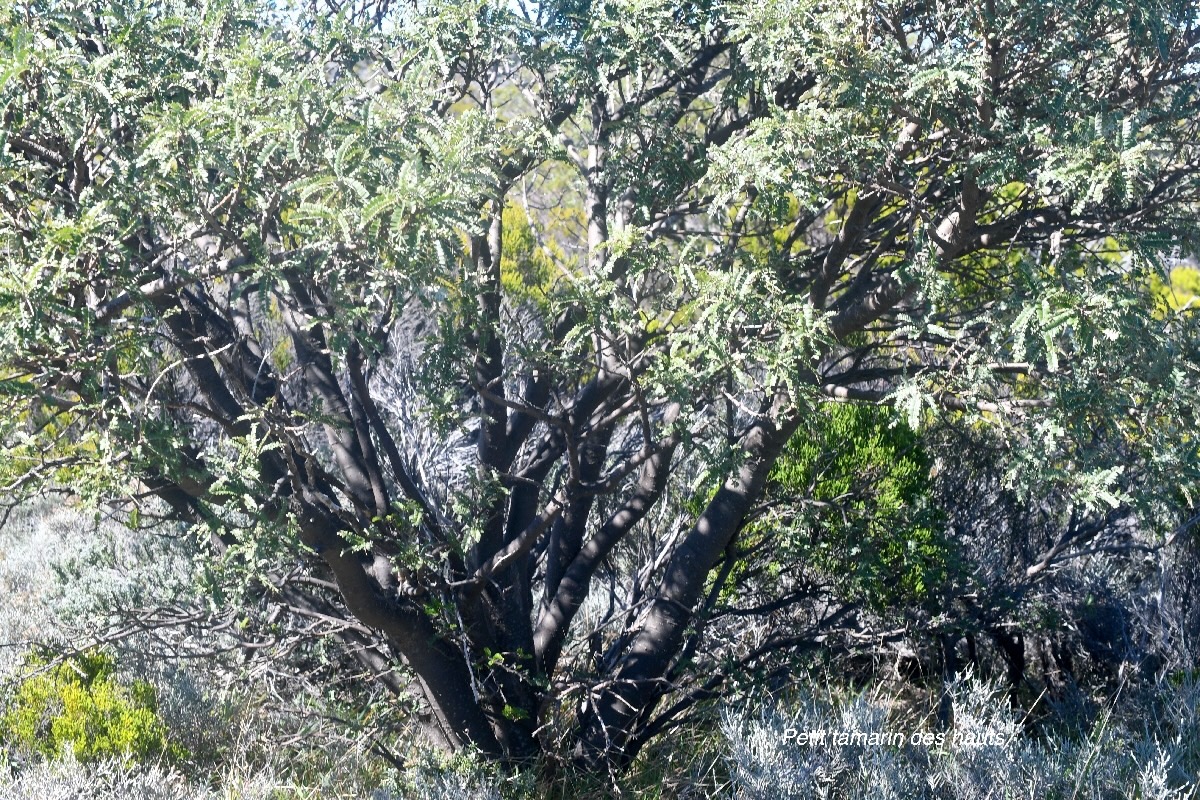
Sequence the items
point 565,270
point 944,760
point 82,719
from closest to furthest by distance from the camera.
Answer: point 565,270 → point 944,760 → point 82,719

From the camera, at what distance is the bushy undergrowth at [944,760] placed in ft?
11.7

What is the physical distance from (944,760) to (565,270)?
2060 millimetres

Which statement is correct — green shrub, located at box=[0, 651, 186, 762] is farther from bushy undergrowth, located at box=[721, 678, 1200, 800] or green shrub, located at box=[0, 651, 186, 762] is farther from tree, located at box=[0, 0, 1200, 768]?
bushy undergrowth, located at box=[721, 678, 1200, 800]

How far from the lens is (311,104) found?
8.30 ft

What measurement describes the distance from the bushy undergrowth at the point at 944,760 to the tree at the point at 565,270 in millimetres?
568

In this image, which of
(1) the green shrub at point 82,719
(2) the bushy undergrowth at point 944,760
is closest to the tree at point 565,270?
(2) the bushy undergrowth at point 944,760

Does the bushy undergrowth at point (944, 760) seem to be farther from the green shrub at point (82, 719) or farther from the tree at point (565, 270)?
the green shrub at point (82, 719)

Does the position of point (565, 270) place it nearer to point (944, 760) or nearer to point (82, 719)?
point (944, 760)

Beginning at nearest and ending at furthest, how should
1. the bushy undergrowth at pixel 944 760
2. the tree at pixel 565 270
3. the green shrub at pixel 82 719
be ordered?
the tree at pixel 565 270 → the bushy undergrowth at pixel 944 760 → the green shrub at pixel 82 719

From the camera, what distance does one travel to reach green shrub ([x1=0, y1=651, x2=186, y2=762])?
426 centimetres

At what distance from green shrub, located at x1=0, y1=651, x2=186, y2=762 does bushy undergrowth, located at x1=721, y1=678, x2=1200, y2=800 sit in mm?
2267

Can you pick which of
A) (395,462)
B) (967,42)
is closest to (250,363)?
(395,462)

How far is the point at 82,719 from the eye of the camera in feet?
14.2

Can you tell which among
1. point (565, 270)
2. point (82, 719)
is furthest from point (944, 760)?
point (82, 719)
